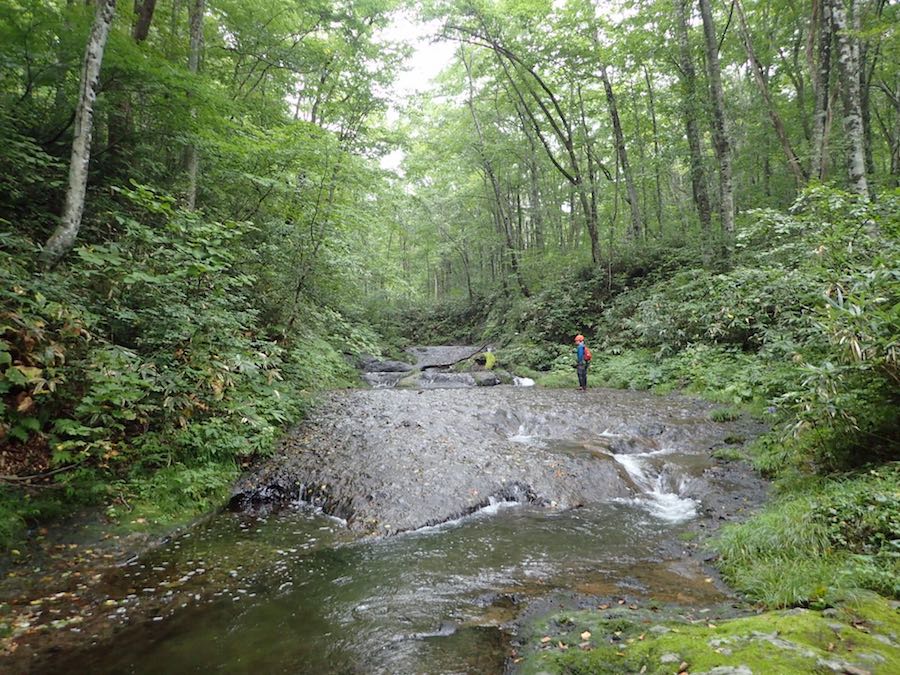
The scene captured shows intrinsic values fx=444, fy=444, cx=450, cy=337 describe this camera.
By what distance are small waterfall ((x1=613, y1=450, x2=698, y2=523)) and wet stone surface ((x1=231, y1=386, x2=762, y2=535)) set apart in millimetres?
34

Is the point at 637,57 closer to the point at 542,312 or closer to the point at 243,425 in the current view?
the point at 542,312

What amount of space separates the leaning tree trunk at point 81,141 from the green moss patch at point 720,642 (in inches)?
327

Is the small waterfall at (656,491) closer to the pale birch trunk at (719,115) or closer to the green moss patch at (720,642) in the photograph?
the green moss patch at (720,642)

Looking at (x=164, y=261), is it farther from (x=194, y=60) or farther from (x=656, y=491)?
(x=656, y=491)

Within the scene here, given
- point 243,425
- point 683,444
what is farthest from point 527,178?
point 243,425

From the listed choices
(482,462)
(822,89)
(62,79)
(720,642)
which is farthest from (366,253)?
(720,642)

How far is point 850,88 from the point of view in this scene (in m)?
10.1

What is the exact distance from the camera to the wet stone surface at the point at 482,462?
706 centimetres

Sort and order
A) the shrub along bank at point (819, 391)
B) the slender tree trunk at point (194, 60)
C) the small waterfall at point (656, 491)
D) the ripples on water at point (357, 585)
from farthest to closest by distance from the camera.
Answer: the slender tree trunk at point (194, 60)
the small waterfall at point (656, 491)
the shrub along bank at point (819, 391)
the ripples on water at point (357, 585)

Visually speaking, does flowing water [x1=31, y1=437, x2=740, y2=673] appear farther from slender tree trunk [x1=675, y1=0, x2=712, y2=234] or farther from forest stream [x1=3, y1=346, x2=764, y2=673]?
slender tree trunk [x1=675, y1=0, x2=712, y2=234]

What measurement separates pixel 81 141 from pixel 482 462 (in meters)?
8.40

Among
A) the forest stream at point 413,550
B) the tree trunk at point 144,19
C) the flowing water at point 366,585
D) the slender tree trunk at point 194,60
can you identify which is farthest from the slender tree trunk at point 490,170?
the flowing water at point 366,585

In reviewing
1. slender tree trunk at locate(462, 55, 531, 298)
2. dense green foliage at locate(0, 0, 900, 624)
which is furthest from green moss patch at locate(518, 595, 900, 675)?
slender tree trunk at locate(462, 55, 531, 298)

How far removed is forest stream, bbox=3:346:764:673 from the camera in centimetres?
387
